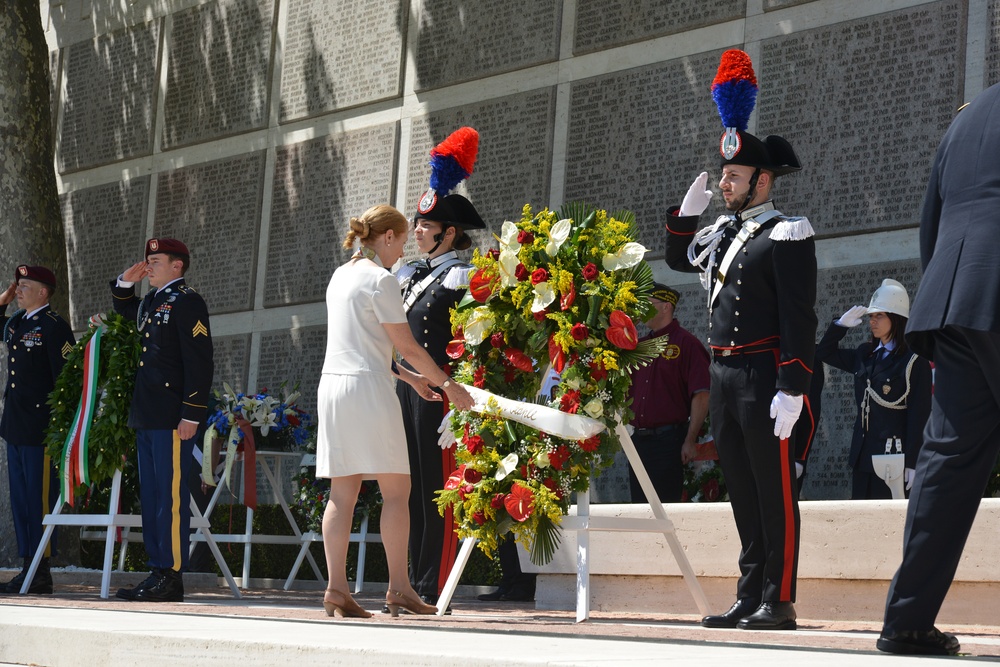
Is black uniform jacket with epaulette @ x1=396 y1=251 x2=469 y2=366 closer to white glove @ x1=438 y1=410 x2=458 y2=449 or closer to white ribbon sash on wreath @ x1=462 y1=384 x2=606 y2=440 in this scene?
white glove @ x1=438 y1=410 x2=458 y2=449

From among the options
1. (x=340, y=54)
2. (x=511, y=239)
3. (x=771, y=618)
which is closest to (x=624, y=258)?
(x=511, y=239)

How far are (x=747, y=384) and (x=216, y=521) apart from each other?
7.09 m

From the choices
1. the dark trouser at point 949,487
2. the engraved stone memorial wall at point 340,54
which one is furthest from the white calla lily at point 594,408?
the engraved stone memorial wall at point 340,54

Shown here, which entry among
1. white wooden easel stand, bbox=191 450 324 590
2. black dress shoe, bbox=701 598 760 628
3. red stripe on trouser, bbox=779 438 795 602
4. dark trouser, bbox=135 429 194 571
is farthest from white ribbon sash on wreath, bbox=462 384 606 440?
white wooden easel stand, bbox=191 450 324 590

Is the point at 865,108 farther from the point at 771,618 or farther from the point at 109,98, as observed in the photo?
the point at 109,98

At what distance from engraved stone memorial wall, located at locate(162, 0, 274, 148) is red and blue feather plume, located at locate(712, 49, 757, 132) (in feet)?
23.8

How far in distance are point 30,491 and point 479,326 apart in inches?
169

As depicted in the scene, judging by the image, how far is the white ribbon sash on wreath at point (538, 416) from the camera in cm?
583

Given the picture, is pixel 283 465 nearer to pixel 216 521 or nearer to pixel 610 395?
pixel 216 521

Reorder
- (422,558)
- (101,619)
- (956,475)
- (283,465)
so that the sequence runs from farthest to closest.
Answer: (283,465) → (422,558) → (101,619) → (956,475)

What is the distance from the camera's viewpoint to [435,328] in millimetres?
7145

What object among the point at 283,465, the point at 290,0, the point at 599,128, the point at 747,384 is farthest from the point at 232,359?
the point at 747,384

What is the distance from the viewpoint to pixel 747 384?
5629 mm

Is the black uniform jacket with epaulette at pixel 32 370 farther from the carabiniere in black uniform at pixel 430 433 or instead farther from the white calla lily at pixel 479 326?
the white calla lily at pixel 479 326
